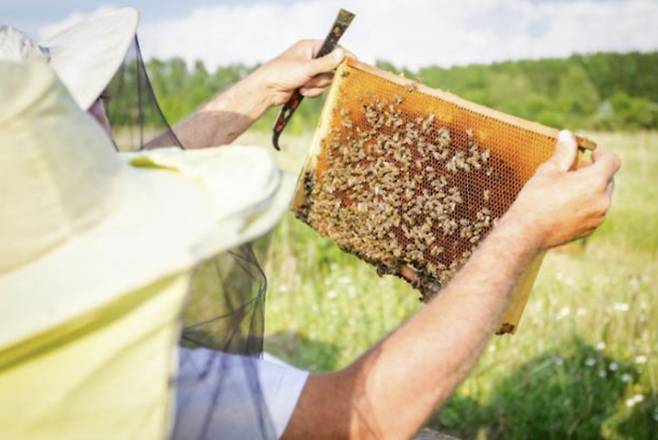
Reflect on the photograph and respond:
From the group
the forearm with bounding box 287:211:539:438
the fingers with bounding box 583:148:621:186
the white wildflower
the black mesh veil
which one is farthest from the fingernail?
the white wildflower

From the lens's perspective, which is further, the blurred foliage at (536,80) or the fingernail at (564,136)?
the blurred foliage at (536,80)

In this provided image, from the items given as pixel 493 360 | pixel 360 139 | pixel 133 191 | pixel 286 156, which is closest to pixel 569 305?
pixel 493 360

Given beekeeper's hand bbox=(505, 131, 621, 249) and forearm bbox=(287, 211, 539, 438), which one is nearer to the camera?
forearm bbox=(287, 211, 539, 438)

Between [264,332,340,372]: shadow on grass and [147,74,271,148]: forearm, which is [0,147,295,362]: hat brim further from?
[264,332,340,372]: shadow on grass

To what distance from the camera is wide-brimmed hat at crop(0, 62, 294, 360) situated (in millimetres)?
1226

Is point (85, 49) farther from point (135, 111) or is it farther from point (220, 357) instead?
point (220, 357)

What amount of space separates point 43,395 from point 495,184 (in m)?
1.76

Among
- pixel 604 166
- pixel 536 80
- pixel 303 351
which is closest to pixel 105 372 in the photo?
pixel 604 166

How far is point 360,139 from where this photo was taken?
9.60 ft

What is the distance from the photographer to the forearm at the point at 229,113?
3.17 metres

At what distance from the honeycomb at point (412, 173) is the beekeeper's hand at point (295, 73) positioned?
0.59 ft

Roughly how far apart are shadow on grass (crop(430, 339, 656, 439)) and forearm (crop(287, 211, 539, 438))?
2648 mm

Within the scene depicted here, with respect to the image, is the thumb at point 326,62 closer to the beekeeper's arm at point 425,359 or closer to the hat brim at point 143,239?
the beekeeper's arm at point 425,359

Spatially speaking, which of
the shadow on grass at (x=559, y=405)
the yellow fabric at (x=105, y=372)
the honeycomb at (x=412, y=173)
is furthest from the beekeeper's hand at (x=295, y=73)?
the shadow on grass at (x=559, y=405)
